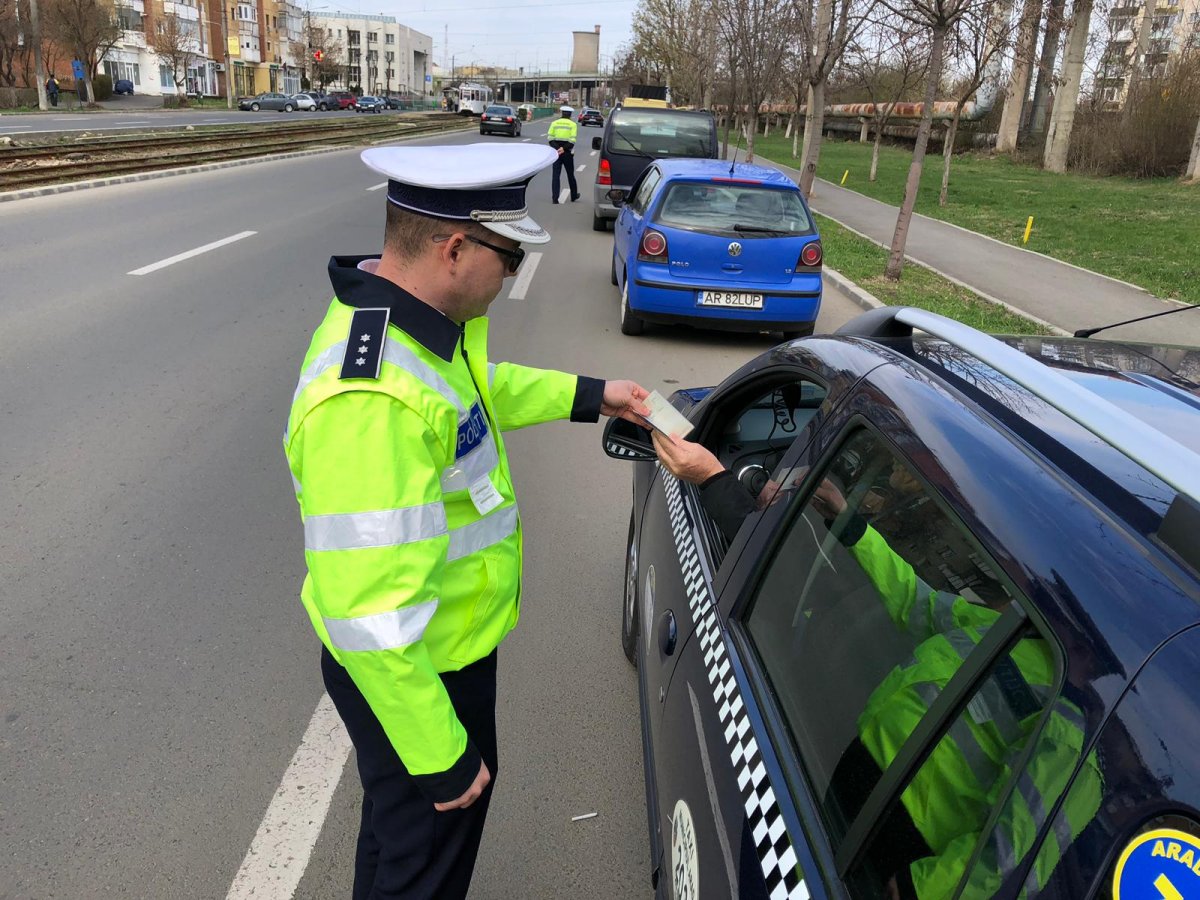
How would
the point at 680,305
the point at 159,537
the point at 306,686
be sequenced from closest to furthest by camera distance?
the point at 306,686 → the point at 159,537 → the point at 680,305

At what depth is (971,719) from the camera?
4.06 ft

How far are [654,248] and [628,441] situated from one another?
6174 millimetres

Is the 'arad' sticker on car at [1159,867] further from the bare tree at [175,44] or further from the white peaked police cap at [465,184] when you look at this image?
the bare tree at [175,44]

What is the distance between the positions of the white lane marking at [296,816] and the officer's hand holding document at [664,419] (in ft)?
5.11

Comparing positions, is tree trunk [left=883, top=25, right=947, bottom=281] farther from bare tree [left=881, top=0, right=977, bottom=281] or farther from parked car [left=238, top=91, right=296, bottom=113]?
parked car [left=238, top=91, right=296, bottom=113]

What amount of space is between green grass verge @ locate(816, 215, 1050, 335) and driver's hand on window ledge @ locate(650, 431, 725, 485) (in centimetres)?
660

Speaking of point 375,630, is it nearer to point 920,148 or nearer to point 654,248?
point 654,248

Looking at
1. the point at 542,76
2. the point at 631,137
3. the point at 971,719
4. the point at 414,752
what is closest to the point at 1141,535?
the point at 971,719

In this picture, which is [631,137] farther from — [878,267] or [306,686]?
[306,686]

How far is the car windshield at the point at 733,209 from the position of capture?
8523 mm

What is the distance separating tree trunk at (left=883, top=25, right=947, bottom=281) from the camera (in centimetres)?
1096

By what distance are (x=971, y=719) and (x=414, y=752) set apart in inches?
35.7

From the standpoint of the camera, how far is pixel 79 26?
5569cm

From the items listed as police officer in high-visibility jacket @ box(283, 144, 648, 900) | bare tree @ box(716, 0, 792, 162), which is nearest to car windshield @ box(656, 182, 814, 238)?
police officer in high-visibility jacket @ box(283, 144, 648, 900)
